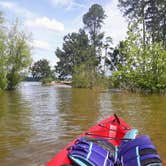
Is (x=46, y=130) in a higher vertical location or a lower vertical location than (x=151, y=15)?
lower

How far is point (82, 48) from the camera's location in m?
60.2

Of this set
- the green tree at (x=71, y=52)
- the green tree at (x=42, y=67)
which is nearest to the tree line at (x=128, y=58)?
the green tree at (x=71, y=52)

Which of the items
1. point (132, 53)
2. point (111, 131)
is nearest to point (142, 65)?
point (132, 53)

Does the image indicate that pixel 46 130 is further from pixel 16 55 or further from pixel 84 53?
pixel 84 53

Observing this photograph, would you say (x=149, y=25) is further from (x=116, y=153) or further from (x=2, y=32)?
(x=116, y=153)

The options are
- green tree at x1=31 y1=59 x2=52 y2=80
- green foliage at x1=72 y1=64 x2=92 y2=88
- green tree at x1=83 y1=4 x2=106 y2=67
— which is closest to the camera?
green foliage at x1=72 y1=64 x2=92 y2=88

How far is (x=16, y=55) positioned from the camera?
3478cm

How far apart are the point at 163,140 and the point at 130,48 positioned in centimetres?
2202

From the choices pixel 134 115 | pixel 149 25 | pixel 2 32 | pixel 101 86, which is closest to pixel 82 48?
pixel 101 86

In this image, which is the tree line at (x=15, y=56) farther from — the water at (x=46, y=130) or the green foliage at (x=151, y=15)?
the water at (x=46, y=130)

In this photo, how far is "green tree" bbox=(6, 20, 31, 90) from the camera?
34.5 meters

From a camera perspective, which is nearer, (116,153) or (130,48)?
(116,153)

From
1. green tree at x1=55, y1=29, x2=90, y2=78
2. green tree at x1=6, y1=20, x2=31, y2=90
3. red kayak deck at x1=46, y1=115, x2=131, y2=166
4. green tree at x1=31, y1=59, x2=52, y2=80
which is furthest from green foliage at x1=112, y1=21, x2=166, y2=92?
green tree at x1=31, y1=59, x2=52, y2=80

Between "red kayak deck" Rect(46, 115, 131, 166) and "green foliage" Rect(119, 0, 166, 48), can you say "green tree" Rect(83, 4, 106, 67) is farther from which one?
"red kayak deck" Rect(46, 115, 131, 166)
